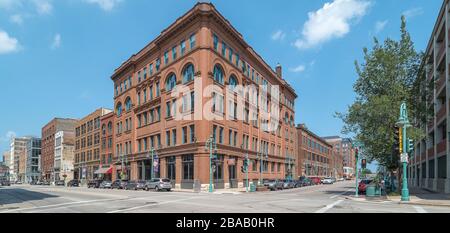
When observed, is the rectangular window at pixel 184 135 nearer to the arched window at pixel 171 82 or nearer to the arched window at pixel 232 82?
the arched window at pixel 171 82

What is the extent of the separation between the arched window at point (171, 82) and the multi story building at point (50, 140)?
66909mm

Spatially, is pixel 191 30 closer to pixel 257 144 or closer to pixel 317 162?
pixel 257 144

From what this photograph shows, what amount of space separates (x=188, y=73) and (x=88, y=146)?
48602 millimetres

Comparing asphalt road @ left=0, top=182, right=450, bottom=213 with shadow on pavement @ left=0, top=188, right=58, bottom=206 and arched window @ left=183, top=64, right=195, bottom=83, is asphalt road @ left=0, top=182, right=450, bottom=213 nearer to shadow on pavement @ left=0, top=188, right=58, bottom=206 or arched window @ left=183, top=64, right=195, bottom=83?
shadow on pavement @ left=0, top=188, right=58, bottom=206

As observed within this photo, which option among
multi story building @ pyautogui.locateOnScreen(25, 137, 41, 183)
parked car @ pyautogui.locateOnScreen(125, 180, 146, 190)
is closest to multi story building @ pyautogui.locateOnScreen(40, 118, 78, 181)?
multi story building @ pyautogui.locateOnScreen(25, 137, 41, 183)

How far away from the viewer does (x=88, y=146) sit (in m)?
89.6

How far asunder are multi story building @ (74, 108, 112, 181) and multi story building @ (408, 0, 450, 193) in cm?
6118

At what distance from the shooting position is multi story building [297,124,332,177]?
9369 cm

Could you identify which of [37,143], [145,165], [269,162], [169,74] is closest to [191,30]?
[169,74]

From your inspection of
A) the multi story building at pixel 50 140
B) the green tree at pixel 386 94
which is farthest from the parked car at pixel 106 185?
the multi story building at pixel 50 140

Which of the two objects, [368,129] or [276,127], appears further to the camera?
[276,127]

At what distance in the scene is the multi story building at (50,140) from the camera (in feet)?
382

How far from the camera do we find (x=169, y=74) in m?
54.7

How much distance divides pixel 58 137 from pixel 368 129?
97.9 m
